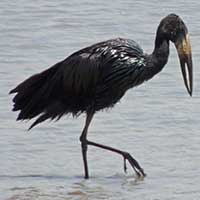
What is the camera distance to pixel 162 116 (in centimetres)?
991

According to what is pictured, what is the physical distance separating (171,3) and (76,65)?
15.0 ft

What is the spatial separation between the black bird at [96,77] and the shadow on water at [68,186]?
0.18 m

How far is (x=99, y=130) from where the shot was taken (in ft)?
31.9

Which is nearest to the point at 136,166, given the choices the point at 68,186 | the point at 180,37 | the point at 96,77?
the point at 68,186

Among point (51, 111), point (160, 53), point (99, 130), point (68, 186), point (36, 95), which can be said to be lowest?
point (68, 186)

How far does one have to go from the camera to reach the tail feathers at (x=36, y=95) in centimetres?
902

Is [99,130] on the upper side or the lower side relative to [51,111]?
lower

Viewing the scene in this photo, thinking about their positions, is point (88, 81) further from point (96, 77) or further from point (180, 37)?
point (180, 37)

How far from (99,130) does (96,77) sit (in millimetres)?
894

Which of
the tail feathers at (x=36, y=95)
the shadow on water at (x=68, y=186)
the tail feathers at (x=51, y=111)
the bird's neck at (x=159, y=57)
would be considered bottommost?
the shadow on water at (x=68, y=186)

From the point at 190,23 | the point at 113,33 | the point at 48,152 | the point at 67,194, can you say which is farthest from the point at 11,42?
the point at 67,194

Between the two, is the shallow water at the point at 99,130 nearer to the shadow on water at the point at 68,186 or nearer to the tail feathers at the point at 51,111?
the shadow on water at the point at 68,186

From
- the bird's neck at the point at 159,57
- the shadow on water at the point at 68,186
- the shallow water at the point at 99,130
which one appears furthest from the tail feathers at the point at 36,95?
the bird's neck at the point at 159,57

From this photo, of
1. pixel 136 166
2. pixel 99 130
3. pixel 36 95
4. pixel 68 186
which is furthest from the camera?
pixel 99 130
